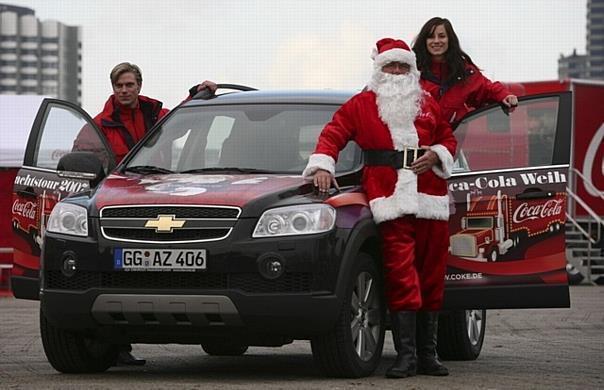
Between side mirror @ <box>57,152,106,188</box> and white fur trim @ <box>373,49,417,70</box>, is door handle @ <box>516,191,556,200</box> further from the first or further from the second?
side mirror @ <box>57,152,106,188</box>

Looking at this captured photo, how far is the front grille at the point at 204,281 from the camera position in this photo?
25.7 feet

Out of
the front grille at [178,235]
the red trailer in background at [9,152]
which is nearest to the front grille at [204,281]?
the front grille at [178,235]

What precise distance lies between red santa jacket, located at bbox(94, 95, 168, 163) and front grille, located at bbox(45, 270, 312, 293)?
229cm

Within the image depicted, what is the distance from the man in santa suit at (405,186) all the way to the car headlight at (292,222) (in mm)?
521

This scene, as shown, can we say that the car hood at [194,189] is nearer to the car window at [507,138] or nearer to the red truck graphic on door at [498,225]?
the red truck graphic on door at [498,225]

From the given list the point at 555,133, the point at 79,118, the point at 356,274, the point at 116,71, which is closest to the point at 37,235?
the point at 79,118

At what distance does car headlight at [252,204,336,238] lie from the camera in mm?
7852

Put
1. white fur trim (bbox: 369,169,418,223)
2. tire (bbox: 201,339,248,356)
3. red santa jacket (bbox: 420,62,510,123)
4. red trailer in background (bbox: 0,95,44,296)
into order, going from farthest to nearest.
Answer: red trailer in background (bbox: 0,95,44,296) < tire (bbox: 201,339,248,356) < red santa jacket (bbox: 420,62,510,123) < white fur trim (bbox: 369,169,418,223)

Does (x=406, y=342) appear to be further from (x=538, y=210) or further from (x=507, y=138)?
(x=507, y=138)

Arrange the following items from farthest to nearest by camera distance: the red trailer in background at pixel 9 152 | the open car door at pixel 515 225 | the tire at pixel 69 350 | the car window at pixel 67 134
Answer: the red trailer in background at pixel 9 152 < the car window at pixel 67 134 < the open car door at pixel 515 225 < the tire at pixel 69 350

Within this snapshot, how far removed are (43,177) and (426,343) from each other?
2.63 metres

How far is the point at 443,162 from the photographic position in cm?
862

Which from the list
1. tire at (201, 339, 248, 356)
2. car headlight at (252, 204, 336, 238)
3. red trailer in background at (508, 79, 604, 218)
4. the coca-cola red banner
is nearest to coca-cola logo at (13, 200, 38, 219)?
tire at (201, 339, 248, 356)

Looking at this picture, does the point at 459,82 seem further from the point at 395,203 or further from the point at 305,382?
the point at 305,382
